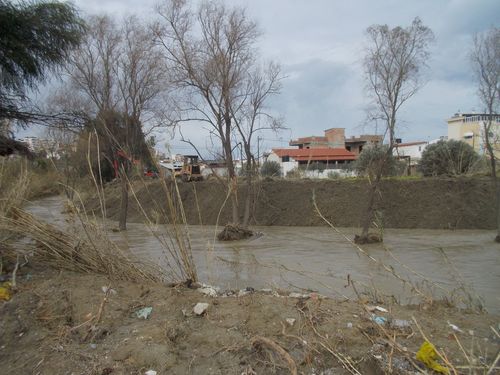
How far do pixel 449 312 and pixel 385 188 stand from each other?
21.0 m

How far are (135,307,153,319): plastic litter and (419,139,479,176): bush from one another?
25382 millimetres

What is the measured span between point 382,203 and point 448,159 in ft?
22.7

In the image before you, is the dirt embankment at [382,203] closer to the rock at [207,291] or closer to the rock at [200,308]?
the rock at [207,291]

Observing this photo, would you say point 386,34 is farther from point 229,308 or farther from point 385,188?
point 229,308

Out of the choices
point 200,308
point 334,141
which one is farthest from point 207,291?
point 334,141

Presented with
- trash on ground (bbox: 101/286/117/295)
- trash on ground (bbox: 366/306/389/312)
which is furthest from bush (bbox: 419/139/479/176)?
trash on ground (bbox: 101/286/117/295)

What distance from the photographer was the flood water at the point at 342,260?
8.11m

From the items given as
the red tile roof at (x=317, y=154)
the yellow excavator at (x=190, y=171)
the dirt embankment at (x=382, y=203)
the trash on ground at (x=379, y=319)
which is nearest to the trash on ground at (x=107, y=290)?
the trash on ground at (x=379, y=319)

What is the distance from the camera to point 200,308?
375 centimetres

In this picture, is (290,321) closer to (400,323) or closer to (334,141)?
(400,323)

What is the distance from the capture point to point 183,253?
4402 millimetres

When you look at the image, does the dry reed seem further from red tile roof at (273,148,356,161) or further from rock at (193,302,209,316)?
red tile roof at (273,148,356,161)

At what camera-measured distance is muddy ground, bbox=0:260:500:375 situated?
2916mm

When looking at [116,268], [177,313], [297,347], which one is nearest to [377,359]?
[297,347]
